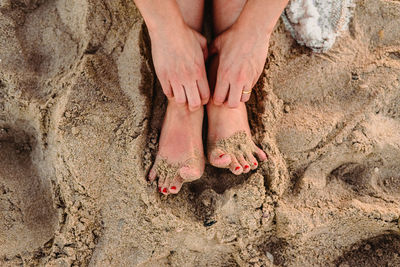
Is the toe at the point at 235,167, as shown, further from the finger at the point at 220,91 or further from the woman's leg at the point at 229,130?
the finger at the point at 220,91

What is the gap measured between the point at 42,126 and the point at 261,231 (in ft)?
3.36

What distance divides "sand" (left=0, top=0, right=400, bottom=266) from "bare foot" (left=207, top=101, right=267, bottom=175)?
0.21ft

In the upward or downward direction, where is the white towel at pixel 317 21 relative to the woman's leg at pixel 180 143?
upward

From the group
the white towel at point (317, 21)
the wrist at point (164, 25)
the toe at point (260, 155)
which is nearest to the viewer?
the wrist at point (164, 25)

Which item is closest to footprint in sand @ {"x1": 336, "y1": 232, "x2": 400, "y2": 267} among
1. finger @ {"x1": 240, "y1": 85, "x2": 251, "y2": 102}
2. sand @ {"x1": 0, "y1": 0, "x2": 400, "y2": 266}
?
sand @ {"x1": 0, "y1": 0, "x2": 400, "y2": 266}

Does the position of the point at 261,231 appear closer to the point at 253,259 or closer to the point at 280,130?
the point at 253,259

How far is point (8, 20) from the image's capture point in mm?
1567

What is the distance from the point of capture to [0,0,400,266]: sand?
1431 mm

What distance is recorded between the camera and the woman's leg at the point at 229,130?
1443mm

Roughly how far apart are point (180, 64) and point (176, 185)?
0.49m

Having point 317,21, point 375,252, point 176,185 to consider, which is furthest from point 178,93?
point 375,252

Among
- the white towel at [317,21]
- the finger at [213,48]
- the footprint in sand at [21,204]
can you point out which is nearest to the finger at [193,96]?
the finger at [213,48]

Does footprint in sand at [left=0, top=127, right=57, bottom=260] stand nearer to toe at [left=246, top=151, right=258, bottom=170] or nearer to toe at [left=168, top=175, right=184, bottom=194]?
toe at [left=168, top=175, right=184, bottom=194]

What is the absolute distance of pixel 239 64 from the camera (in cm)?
142
